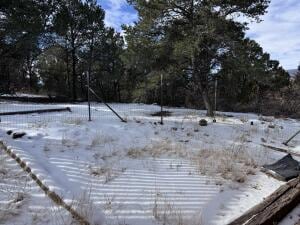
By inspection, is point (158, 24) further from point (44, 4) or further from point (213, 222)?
point (213, 222)

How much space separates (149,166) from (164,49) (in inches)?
315

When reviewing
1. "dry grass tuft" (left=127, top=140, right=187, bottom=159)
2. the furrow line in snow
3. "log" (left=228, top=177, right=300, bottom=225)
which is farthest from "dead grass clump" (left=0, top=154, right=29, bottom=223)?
"log" (left=228, top=177, right=300, bottom=225)

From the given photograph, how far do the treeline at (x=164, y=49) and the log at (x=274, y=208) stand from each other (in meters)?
6.80

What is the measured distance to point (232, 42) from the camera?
12.0m

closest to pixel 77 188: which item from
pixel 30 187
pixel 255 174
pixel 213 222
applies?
pixel 30 187

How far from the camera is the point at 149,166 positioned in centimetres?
652

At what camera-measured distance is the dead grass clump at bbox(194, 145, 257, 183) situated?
6219 millimetres

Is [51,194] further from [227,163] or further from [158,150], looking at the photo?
[227,163]

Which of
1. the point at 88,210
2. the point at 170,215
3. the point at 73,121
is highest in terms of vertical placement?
the point at 73,121

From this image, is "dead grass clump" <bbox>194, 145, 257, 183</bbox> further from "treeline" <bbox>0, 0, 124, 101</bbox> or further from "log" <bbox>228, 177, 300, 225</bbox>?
"treeline" <bbox>0, 0, 124, 101</bbox>

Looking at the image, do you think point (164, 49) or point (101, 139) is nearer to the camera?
point (101, 139)

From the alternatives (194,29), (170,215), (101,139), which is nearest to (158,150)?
(101,139)

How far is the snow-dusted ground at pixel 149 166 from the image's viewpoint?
15.4 feet

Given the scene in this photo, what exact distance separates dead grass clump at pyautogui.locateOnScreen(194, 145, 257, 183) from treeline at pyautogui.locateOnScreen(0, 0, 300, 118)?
4805mm
